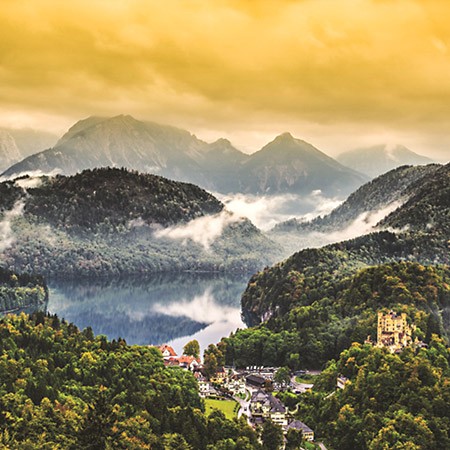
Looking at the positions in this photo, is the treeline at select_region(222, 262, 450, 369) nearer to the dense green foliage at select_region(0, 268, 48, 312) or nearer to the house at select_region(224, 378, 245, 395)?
the house at select_region(224, 378, 245, 395)

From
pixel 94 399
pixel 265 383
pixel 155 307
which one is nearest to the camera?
pixel 94 399

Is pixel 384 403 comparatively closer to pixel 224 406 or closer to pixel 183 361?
pixel 224 406

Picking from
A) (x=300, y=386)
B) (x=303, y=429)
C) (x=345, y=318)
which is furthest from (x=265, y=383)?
(x=345, y=318)

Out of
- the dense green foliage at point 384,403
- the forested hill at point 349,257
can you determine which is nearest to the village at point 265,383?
the dense green foliage at point 384,403

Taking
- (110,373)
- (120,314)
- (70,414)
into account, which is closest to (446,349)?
(110,373)

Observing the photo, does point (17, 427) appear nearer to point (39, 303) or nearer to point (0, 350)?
point (0, 350)

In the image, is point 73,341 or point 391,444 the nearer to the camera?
point 391,444

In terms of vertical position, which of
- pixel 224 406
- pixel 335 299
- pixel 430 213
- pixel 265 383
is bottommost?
pixel 224 406

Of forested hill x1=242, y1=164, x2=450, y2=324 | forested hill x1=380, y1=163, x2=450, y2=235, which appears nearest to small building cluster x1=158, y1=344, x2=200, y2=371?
forested hill x1=242, y1=164, x2=450, y2=324
